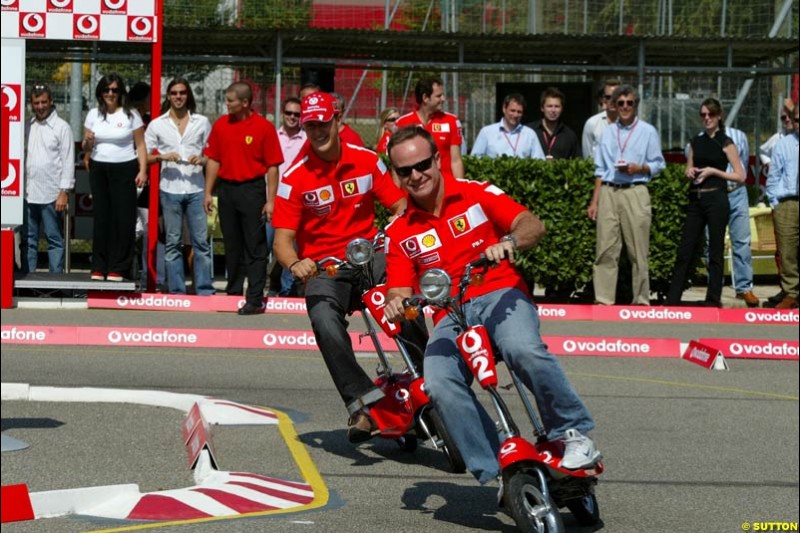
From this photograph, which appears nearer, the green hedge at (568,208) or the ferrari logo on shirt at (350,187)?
the ferrari logo on shirt at (350,187)

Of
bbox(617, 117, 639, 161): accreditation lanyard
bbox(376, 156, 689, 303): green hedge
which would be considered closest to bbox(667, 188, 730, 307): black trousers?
bbox(376, 156, 689, 303): green hedge

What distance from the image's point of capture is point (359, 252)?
788cm

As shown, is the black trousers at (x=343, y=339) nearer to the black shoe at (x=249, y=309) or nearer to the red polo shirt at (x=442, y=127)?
the red polo shirt at (x=442, y=127)

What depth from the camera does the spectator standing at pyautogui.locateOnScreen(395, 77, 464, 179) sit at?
13203 mm

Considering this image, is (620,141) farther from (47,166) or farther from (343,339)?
(343,339)

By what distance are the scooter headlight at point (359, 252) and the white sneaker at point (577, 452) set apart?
6.47 ft

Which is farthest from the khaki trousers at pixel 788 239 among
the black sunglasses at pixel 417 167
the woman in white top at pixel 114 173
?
the black sunglasses at pixel 417 167

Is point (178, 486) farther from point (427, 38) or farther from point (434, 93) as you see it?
point (427, 38)

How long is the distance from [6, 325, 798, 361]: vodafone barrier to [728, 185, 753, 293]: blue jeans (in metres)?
3.21

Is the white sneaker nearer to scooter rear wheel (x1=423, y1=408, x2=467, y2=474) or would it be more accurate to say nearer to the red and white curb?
scooter rear wheel (x1=423, y1=408, x2=467, y2=474)

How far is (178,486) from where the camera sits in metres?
7.31

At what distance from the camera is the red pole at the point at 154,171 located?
49.5ft

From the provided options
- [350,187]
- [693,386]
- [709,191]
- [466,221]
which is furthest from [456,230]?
[709,191]

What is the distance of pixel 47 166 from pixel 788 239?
8.09 metres
